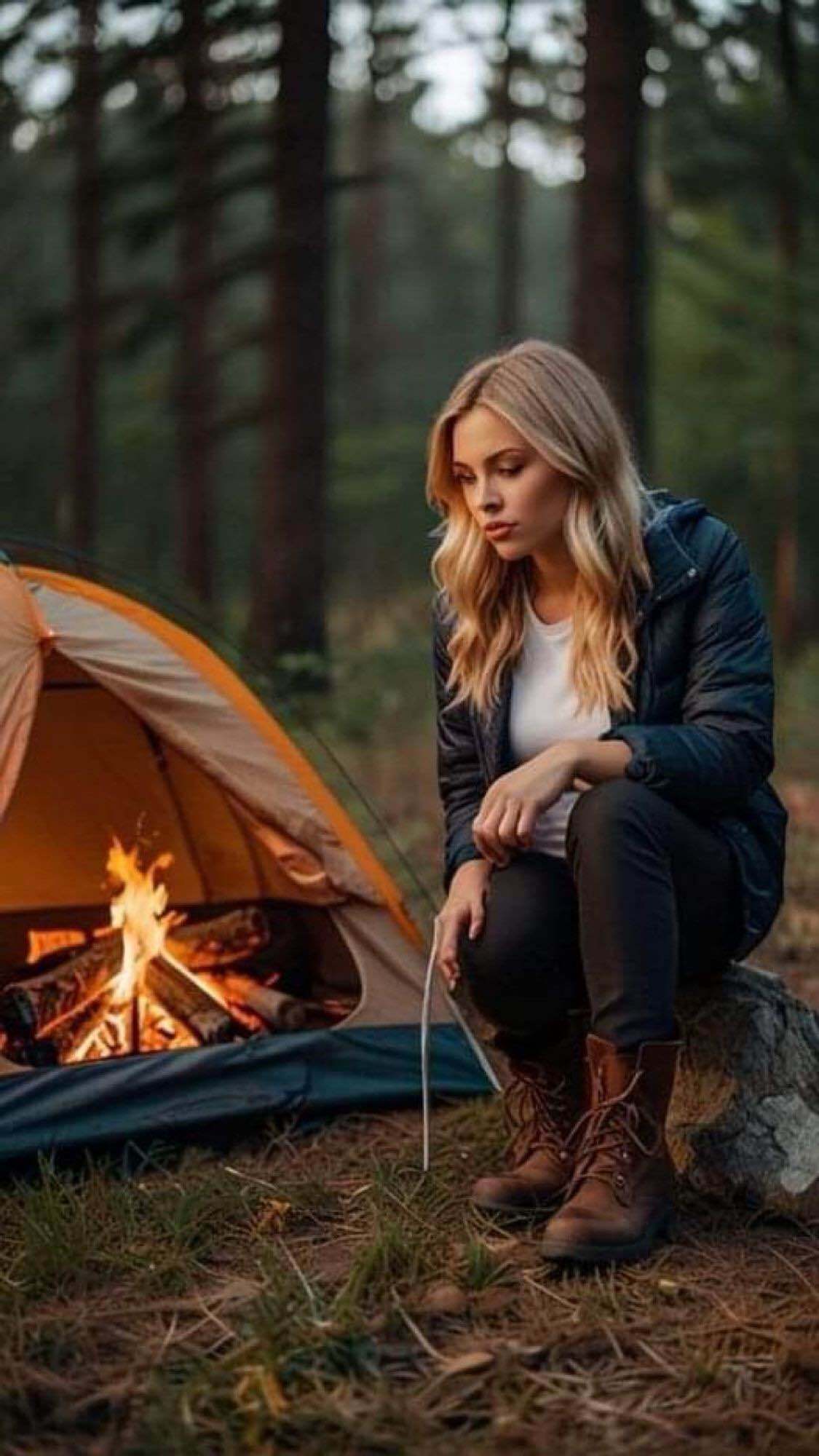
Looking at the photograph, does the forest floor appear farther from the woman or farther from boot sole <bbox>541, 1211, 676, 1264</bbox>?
the woman

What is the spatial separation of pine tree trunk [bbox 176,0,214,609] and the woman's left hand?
769 cm

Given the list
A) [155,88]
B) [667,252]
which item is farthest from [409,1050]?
[667,252]

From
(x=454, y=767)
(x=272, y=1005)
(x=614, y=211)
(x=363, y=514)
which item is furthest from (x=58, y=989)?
(x=363, y=514)

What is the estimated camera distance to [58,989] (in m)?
4.20

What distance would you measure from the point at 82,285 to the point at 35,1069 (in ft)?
36.7

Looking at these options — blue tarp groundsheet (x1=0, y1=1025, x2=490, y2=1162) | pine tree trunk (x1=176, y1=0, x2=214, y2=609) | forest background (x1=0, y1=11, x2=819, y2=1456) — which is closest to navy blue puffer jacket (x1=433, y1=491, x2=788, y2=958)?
forest background (x1=0, y1=11, x2=819, y2=1456)

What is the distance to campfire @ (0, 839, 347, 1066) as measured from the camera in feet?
13.5

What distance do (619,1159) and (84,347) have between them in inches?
473

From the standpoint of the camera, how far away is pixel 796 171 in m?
14.2

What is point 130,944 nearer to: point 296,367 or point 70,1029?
point 70,1029

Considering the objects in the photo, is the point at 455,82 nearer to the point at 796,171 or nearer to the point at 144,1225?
the point at 796,171

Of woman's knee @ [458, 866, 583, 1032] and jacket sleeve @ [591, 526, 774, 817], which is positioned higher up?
jacket sleeve @ [591, 526, 774, 817]

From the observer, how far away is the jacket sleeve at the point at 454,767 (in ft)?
11.0

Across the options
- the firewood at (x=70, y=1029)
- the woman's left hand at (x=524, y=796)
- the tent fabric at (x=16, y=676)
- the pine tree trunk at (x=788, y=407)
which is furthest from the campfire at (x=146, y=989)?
the pine tree trunk at (x=788, y=407)
